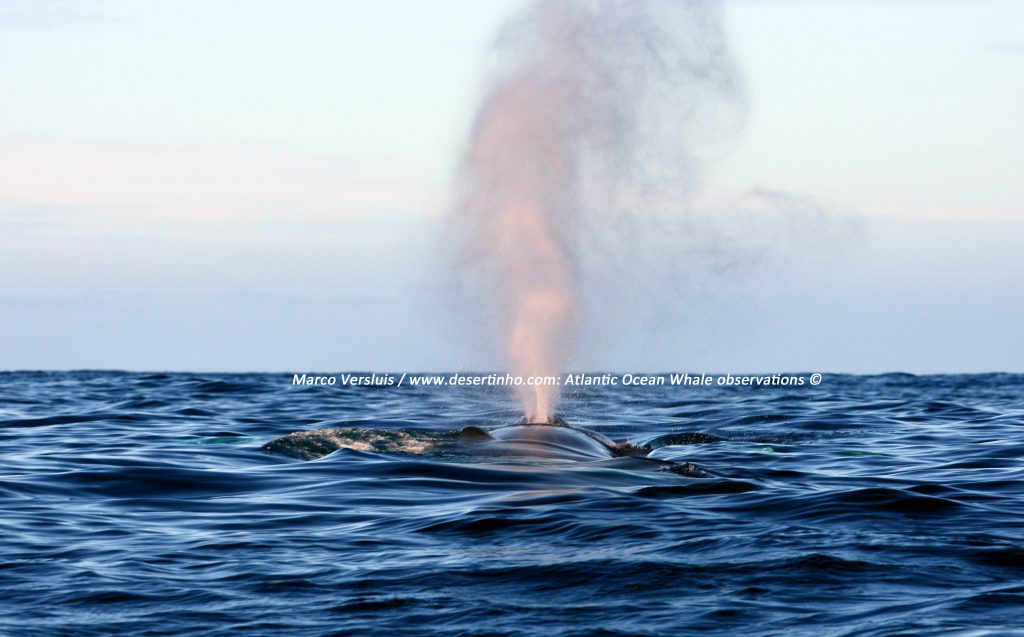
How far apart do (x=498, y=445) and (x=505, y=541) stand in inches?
267

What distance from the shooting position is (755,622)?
354 inches

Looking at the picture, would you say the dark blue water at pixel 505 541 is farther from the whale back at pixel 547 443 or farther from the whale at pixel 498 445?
the whale back at pixel 547 443

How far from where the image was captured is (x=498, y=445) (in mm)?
18609

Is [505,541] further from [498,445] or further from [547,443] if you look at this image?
[498,445]

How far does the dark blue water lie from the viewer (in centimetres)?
923

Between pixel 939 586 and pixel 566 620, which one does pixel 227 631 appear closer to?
pixel 566 620

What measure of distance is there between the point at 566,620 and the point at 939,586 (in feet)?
10.3

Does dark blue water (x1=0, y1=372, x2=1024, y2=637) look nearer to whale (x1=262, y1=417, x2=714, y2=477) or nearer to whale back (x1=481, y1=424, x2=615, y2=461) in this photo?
whale (x1=262, y1=417, x2=714, y2=477)

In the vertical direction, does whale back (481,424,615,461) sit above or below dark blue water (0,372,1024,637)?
above

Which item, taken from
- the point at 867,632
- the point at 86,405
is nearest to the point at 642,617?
the point at 867,632

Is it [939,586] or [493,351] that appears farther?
[493,351]

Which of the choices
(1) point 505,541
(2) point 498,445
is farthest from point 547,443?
(1) point 505,541

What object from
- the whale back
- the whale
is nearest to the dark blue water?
the whale

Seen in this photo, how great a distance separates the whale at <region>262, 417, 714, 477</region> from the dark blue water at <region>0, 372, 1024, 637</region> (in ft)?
1.70
